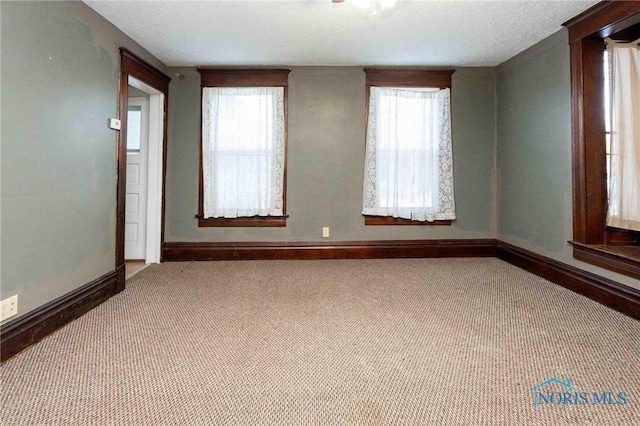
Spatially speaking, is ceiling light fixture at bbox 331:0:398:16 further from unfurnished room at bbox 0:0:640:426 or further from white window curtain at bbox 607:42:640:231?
white window curtain at bbox 607:42:640:231

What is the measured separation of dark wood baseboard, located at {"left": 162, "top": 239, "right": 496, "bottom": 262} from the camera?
3.66 m

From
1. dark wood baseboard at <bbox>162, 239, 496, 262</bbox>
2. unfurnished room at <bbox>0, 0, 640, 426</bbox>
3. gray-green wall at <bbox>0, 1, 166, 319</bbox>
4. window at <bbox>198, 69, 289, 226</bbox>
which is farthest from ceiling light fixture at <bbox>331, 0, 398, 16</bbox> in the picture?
dark wood baseboard at <bbox>162, 239, 496, 262</bbox>

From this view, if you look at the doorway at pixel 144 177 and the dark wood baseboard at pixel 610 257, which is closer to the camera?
the dark wood baseboard at pixel 610 257

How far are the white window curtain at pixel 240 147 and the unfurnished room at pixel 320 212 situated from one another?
0.02 m

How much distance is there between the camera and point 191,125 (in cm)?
369

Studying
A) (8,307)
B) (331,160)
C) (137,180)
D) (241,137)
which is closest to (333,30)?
(331,160)

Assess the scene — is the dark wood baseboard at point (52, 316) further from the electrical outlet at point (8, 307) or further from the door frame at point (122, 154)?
the door frame at point (122, 154)

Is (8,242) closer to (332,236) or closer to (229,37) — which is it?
(229,37)

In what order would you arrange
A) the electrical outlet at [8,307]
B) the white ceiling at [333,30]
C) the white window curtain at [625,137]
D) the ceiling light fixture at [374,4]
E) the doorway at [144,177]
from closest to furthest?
the electrical outlet at [8,307] → the ceiling light fixture at [374,4] → the white ceiling at [333,30] → the white window curtain at [625,137] → the doorway at [144,177]

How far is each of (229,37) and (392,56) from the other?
1.72m

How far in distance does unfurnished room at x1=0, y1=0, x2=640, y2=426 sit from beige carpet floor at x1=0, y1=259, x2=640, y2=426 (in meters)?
0.02

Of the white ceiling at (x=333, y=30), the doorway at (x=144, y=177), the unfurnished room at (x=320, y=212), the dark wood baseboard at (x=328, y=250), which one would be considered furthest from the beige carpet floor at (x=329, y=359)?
the white ceiling at (x=333, y=30)

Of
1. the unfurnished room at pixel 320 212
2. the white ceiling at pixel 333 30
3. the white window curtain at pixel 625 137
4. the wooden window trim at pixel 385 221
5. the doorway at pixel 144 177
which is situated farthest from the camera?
the wooden window trim at pixel 385 221

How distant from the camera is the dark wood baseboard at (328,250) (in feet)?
12.0
